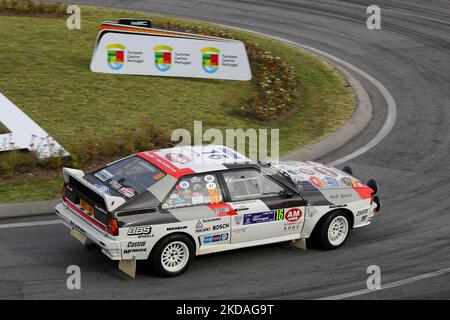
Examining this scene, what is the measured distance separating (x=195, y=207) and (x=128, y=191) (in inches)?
38.6

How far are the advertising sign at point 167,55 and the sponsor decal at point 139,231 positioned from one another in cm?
1009

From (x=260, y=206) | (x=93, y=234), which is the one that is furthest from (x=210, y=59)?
(x=93, y=234)

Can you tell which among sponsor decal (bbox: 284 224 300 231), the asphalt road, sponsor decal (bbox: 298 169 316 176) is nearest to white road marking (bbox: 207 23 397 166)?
the asphalt road

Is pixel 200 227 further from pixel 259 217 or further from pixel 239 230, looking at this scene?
pixel 259 217

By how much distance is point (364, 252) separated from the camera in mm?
12469

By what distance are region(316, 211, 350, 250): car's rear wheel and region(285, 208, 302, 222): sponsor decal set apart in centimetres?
44

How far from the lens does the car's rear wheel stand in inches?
483

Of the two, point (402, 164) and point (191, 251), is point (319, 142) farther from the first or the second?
point (191, 251)

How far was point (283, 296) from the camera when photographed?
35.6ft

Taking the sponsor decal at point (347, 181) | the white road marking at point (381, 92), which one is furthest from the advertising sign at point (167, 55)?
the sponsor decal at point (347, 181)

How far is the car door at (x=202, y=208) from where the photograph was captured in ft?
36.6

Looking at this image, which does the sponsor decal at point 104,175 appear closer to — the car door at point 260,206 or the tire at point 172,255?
the tire at point 172,255
